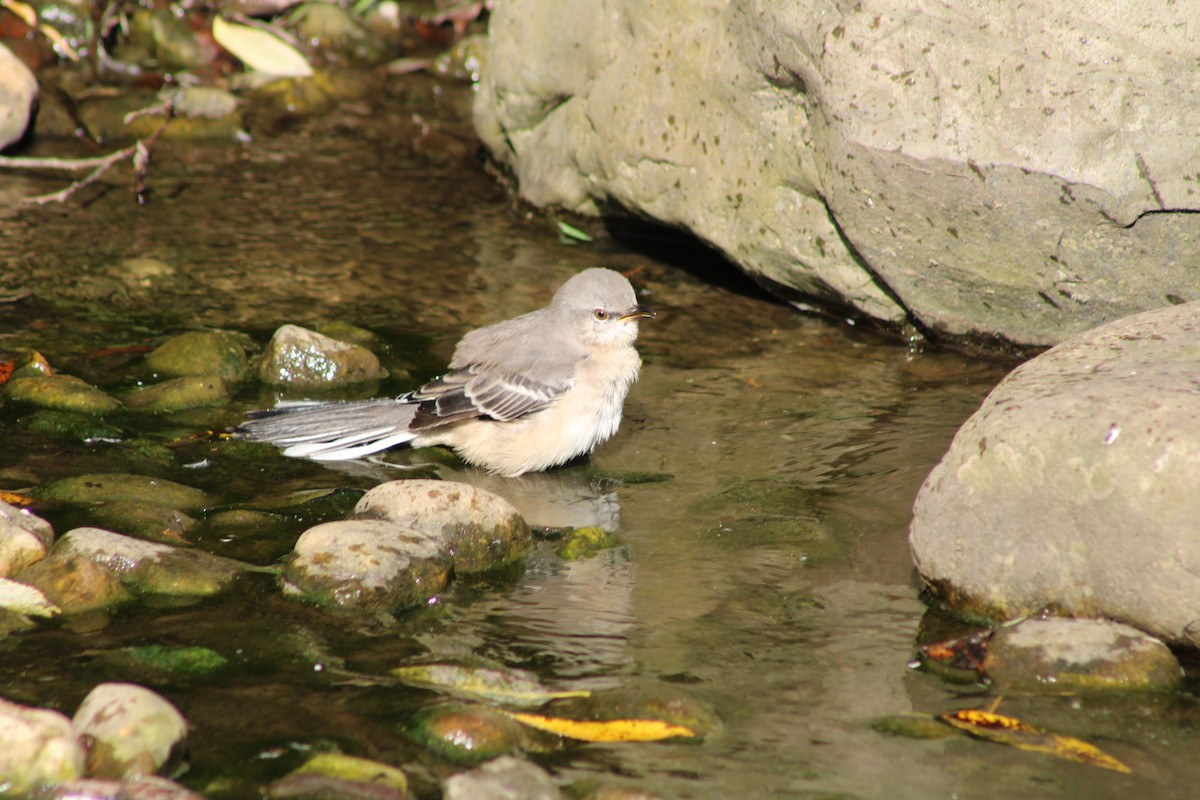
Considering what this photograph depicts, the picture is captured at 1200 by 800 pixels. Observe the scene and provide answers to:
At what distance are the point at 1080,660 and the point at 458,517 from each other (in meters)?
2.51

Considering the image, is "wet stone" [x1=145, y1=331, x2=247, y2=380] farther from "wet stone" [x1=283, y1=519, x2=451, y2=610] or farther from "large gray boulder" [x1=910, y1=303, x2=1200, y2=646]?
"large gray boulder" [x1=910, y1=303, x2=1200, y2=646]

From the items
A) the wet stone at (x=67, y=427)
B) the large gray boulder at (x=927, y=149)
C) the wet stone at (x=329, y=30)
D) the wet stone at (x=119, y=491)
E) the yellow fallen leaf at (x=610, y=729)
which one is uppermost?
the large gray boulder at (x=927, y=149)

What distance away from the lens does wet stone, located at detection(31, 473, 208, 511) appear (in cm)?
553

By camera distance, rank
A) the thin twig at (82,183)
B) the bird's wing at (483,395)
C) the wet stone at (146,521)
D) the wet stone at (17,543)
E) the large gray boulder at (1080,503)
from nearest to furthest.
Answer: the large gray boulder at (1080,503)
the wet stone at (17,543)
the wet stone at (146,521)
the bird's wing at (483,395)
the thin twig at (82,183)

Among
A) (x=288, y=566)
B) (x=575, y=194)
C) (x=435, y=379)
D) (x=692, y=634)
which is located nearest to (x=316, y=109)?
(x=575, y=194)

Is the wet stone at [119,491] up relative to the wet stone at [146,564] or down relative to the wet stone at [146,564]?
down

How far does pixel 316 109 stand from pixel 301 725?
29.3ft

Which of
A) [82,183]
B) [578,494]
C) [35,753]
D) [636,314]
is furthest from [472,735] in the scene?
[82,183]

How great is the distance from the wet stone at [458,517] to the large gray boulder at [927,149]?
119 inches

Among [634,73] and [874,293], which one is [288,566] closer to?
[874,293]

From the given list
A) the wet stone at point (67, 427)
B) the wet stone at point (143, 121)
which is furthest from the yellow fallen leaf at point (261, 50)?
the wet stone at point (67, 427)

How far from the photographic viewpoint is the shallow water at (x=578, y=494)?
4.02m

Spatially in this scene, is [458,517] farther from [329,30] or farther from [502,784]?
[329,30]

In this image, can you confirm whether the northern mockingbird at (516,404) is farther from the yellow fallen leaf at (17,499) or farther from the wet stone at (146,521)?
the yellow fallen leaf at (17,499)
